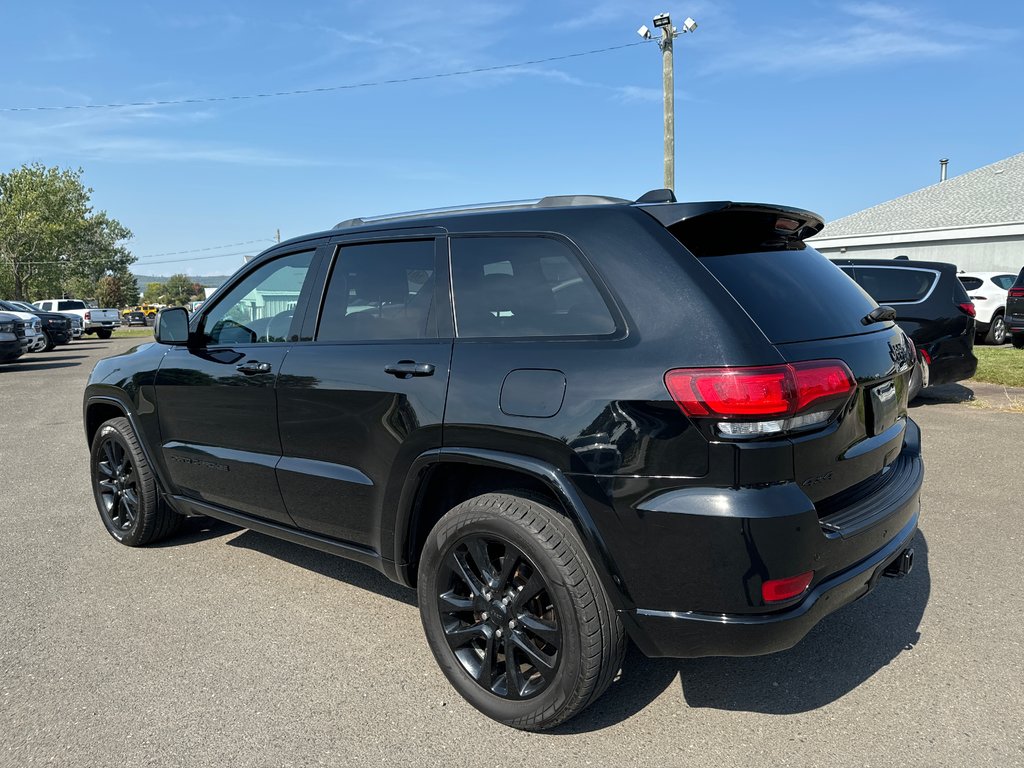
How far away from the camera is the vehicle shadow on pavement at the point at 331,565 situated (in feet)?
13.2

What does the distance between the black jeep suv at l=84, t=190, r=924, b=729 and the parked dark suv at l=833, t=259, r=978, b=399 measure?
611cm

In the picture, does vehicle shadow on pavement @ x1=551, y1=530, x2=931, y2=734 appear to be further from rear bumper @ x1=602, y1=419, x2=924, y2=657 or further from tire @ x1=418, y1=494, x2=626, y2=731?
rear bumper @ x1=602, y1=419, x2=924, y2=657

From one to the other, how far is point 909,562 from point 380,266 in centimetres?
243

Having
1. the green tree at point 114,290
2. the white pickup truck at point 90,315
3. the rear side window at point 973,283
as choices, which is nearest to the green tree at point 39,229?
the white pickup truck at point 90,315

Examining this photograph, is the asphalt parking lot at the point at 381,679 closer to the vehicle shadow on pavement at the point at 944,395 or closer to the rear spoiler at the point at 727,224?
the rear spoiler at the point at 727,224

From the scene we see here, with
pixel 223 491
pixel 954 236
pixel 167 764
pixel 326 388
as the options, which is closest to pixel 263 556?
pixel 223 491

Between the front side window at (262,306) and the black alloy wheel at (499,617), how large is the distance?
1.52 meters

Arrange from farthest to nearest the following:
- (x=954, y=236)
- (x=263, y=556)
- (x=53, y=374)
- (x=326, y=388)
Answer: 1. (x=954, y=236)
2. (x=53, y=374)
3. (x=263, y=556)
4. (x=326, y=388)

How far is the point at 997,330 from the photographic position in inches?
655

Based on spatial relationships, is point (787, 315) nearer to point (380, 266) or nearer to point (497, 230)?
point (497, 230)

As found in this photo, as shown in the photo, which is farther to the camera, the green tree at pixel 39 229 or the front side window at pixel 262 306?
the green tree at pixel 39 229

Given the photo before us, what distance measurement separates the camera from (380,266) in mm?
3451

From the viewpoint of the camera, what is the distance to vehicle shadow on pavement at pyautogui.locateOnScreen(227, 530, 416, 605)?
4027 millimetres

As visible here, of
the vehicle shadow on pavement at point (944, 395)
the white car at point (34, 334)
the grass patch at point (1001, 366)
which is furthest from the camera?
the white car at point (34, 334)
